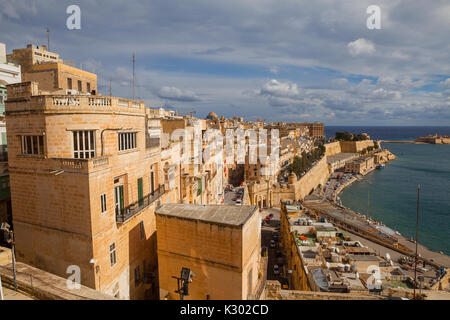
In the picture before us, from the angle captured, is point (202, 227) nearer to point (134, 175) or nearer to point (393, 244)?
point (134, 175)

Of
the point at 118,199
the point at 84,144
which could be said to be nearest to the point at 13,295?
the point at 118,199

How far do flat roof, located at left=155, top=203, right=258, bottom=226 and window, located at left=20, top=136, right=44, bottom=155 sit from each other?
4.31m

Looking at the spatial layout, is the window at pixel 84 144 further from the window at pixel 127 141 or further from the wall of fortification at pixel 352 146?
the wall of fortification at pixel 352 146

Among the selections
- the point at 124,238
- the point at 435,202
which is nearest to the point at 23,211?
the point at 124,238

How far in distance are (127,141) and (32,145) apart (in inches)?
117

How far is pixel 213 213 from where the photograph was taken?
1031 cm

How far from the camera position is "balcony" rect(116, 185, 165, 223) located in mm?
10336

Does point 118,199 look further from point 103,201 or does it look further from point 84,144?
point 84,144

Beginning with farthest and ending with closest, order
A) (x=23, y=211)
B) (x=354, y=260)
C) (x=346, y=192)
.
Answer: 1. (x=346, y=192)
2. (x=354, y=260)
3. (x=23, y=211)

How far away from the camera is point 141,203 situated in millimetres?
11953
